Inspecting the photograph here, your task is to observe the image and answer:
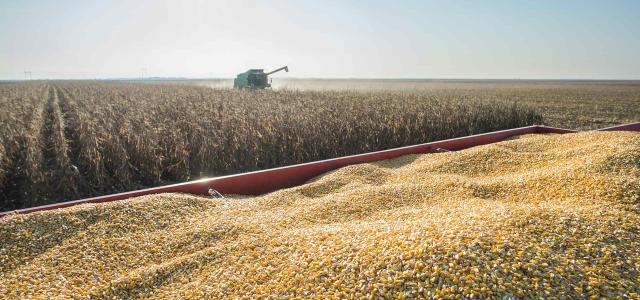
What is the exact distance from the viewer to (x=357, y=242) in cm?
227

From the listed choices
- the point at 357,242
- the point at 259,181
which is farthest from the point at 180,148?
the point at 357,242

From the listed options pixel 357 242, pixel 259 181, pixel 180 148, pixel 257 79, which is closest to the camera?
pixel 357 242

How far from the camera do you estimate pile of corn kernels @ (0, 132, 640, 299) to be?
189cm

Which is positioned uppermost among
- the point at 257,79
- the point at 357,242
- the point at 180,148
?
the point at 257,79

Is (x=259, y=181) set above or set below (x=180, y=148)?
below

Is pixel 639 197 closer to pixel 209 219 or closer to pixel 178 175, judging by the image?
pixel 209 219

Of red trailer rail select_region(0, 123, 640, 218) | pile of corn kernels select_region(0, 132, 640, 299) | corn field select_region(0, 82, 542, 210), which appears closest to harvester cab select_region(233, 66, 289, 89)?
corn field select_region(0, 82, 542, 210)

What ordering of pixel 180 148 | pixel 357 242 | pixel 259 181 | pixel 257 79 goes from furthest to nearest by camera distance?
pixel 257 79 → pixel 180 148 → pixel 259 181 → pixel 357 242

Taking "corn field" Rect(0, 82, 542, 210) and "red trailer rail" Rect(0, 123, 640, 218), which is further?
"corn field" Rect(0, 82, 542, 210)

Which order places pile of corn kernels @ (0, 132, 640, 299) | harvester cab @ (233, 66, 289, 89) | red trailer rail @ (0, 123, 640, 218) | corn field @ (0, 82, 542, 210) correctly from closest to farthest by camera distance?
pile of corn kernels @ (0, 132, 640, 299)
red trailer rail @ (0, 123, 640, 218)
corn field @ (0, 82, 542, 210)
harvester cab @ (233, 66, 289, 89)

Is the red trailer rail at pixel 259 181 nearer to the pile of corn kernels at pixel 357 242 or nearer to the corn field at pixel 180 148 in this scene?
the pile of corn kernels at pixel 357 242

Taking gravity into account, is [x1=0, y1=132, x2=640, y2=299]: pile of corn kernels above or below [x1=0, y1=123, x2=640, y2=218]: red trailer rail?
below

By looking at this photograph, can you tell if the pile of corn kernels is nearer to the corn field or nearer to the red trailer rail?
the red trailer rail

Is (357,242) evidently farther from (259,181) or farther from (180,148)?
(180,148)
